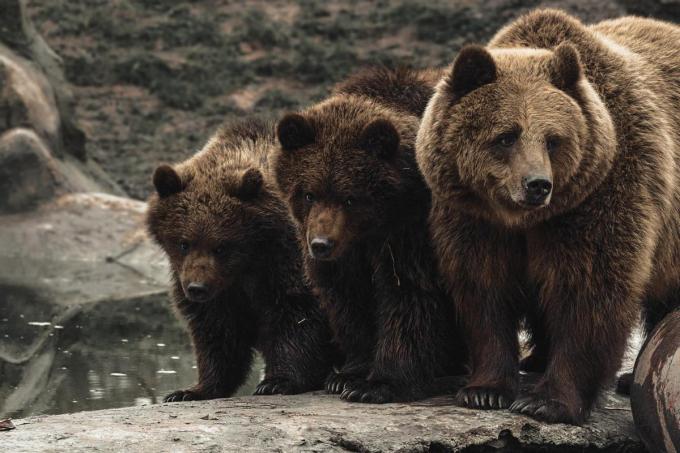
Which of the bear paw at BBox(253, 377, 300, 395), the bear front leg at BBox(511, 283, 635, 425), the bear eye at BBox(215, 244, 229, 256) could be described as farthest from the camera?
the bear eye at BBox(215, 244, 229, 256)

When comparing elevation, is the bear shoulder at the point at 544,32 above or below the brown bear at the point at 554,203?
above

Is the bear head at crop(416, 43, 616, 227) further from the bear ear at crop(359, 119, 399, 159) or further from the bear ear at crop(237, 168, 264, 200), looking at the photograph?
the bear ear at crop(237, 168, 264, 200)

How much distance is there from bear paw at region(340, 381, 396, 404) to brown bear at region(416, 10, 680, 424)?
40 cm

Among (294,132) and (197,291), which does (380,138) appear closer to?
(294,132)

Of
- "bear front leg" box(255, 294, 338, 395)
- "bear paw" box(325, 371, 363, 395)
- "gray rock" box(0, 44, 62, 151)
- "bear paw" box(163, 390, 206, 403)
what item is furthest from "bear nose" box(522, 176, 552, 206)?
"gray rock" box(0, 44, 62, 151)

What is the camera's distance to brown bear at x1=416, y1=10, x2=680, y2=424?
19.4 ft

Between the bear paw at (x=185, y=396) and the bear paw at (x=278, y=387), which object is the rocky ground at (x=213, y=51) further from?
the bear paw at (x=278, y=387)

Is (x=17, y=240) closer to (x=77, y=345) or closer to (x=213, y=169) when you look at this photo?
(x=77, y=345)

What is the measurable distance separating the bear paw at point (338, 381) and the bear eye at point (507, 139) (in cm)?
176

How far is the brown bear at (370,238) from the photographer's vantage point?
659 centimetres

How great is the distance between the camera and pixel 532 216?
6000 mm

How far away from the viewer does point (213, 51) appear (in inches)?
801

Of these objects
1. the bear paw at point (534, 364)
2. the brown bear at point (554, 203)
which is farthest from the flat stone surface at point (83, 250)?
the brown bear at point (554, 203)

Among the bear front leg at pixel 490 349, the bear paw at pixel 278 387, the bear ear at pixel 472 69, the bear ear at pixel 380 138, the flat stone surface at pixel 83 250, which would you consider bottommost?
the flat stone surface at pixel 83 250
